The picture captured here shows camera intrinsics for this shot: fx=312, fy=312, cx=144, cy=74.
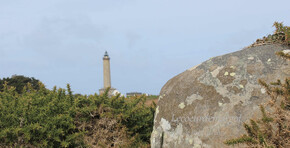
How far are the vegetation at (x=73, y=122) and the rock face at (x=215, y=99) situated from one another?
1.21 m

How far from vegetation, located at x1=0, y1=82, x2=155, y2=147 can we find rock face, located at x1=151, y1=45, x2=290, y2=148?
47.7 inches

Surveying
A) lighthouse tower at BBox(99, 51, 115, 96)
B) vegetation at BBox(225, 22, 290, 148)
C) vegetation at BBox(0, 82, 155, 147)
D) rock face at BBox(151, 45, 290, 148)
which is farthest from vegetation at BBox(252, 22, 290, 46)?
lighthouse tower at BBox(99, 51, 115, 96)

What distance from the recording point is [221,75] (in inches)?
209

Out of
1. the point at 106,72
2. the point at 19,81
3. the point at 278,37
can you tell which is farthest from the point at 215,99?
the point at 106,72

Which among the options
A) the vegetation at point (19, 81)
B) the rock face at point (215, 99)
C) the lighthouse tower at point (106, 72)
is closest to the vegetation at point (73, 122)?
the rock face at point (215, 99)

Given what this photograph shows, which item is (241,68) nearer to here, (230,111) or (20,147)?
(230,111)

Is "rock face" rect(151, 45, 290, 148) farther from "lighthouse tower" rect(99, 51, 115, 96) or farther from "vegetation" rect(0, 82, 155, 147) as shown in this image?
"lighthouse tower" rect(99, 51, 115, 96)

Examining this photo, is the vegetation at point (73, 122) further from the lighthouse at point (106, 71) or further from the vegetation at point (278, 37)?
the lighthouse at point (106, 71)

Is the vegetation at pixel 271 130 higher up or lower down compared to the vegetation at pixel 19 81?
lower down

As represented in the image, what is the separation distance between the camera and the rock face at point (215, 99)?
4.97 meters

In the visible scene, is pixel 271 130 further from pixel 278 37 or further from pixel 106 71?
pixel 106 71

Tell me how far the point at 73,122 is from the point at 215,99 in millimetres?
2942

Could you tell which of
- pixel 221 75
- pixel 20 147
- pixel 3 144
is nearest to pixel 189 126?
pixel 221 75

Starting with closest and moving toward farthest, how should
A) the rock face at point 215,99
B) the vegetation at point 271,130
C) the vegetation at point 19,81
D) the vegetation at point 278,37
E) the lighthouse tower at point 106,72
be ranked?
the vegetation at point 271,130 < the rock face at point 215,99 < the vegetation at point 278,37 < the vegetation at point 19,81 < the lighthouse tower at point 106,72
